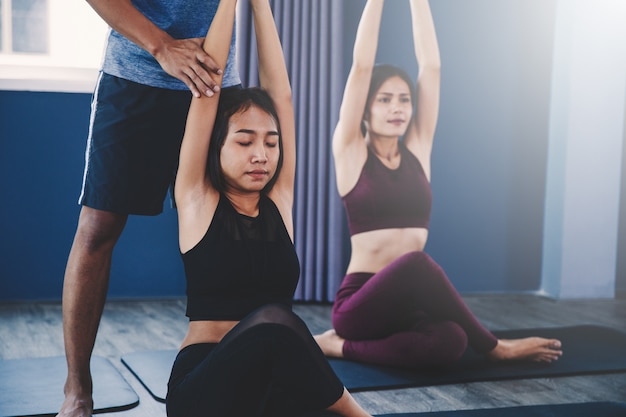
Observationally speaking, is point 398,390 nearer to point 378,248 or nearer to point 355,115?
point 378,248

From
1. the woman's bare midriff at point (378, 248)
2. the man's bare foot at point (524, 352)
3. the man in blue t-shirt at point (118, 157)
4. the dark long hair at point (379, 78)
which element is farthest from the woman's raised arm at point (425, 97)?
the man in blue t-shirt at point (118, 157)

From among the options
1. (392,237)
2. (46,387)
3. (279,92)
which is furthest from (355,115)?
(46,387)

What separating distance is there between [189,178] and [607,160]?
2782mm

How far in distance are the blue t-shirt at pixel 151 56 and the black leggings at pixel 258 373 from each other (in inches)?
26.9

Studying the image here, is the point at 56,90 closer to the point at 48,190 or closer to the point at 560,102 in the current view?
the point at 48,190

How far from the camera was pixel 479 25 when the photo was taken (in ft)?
12.2

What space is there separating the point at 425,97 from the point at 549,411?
3.78 ft

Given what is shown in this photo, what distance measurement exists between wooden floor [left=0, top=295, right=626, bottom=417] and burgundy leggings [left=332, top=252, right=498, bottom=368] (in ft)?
0.50

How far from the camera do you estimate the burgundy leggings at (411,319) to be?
2287mm

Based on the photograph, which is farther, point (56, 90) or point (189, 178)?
point (56, 90)

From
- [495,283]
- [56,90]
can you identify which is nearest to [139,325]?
[56,90]

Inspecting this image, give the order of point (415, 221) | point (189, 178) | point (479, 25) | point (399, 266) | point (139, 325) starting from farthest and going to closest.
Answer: point (479, 25) < point (139, 325) < point (415, 221) < point (399, 266) < point (189, 178)

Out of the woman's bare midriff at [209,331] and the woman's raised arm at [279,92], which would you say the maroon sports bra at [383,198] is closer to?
the woman's raised arm at [279,92]

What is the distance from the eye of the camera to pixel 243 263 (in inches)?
61.0
